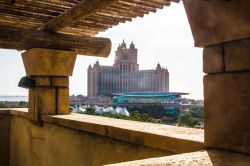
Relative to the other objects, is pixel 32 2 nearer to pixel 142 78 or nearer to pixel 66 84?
pixel 66 84

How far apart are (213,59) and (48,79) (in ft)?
11.9

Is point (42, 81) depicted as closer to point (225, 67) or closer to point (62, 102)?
point (62, 102)

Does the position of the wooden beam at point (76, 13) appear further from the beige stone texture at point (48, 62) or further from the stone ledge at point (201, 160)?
the stone ledge at point (201, 160)

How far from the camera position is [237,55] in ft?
6.48

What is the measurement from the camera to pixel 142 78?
413 feet

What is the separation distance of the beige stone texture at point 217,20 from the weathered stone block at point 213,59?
47 mm

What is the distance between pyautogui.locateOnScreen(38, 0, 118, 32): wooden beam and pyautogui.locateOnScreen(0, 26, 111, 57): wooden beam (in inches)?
8.0

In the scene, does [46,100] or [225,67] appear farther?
[46,100]

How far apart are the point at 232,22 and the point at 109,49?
12.5 feet

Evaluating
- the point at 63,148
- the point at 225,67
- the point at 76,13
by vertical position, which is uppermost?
the point at 76,13

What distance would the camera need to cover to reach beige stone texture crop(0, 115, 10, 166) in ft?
19.6

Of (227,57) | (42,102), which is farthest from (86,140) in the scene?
(227,57)

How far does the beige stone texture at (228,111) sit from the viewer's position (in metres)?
1.93

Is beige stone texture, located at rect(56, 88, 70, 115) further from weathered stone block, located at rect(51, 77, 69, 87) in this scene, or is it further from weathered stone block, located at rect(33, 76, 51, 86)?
weathered stone block, located at rect(33, 76, 51, 86)
